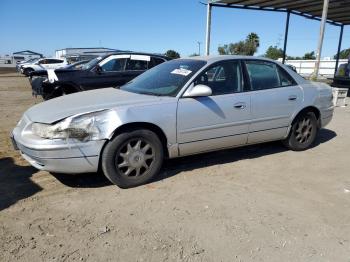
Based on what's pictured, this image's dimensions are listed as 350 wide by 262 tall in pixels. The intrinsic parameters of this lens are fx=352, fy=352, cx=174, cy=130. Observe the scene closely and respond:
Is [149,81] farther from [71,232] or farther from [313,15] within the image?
[313,15]

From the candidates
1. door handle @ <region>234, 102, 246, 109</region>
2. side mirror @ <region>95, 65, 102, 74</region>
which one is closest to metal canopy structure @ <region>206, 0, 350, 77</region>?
side mirror @ <region>95, 65, 102, 74</region>

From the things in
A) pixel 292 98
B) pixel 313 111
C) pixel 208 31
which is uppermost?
pixel 208 31

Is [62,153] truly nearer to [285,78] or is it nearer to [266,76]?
[266,76]

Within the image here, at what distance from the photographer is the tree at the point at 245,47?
228 feet

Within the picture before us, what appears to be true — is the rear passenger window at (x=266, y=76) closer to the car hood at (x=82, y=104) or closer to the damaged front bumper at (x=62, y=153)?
the car hood at (x=82, y=104)

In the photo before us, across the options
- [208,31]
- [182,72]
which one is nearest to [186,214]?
[182,72]

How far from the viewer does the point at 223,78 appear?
4.89 m

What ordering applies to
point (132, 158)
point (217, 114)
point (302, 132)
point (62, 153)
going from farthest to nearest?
point (302, 132)
point (217, 114)
point (132, 158)
point (62, 153)

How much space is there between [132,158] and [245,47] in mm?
69759

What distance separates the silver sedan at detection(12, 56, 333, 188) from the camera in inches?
152

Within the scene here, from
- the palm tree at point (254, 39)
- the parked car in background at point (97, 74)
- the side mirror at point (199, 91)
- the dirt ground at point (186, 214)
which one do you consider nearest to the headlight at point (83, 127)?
the dirt ground at point (186, 214)

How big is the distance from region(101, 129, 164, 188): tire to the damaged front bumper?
13 centimetres

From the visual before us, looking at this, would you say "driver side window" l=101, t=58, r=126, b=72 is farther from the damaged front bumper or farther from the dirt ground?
the damaged front bumper

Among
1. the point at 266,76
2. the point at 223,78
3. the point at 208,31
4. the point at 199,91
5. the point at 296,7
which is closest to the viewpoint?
the point at 199,91
